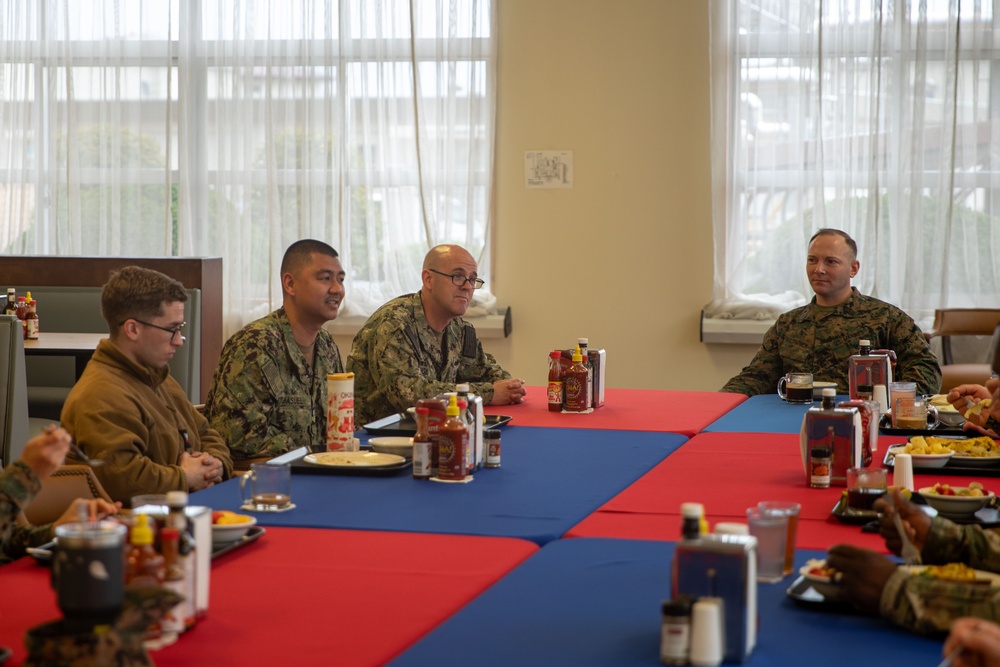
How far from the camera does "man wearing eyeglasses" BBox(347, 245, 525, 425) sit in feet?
12.9

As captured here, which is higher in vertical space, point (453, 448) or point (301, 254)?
point (301, 254)

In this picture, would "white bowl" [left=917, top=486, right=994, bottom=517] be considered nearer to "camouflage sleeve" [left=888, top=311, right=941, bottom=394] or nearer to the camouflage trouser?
the camouflage trouser

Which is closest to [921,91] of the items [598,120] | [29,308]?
[598,120]

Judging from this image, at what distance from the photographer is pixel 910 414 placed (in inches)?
138

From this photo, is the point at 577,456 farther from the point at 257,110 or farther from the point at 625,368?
the point at 257,110

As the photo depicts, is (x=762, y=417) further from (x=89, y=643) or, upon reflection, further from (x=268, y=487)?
(x=89, y=643)

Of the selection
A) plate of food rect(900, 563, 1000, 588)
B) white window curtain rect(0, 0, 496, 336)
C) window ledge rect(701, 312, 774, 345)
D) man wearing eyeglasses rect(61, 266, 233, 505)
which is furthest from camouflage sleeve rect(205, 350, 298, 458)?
window ledge rect(701, 312, 774, 345)

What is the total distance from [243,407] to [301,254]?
527 mm

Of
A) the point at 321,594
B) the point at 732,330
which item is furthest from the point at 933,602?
the point at 732,330

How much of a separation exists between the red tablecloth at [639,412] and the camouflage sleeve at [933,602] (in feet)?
6.26

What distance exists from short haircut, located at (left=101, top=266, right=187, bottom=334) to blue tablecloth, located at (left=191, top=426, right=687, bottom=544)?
0.59 meters

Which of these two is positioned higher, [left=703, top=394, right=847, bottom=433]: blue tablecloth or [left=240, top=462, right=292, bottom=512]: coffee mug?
[left=240, top=462, right=292, bottom=512]: coffee mug

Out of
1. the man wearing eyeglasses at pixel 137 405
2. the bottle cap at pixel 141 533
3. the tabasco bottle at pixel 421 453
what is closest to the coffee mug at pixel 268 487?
the tabasco bottle at pixel 421 453

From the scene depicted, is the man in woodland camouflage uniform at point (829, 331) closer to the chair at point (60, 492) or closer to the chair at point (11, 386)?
the chair at point (11, 386)
